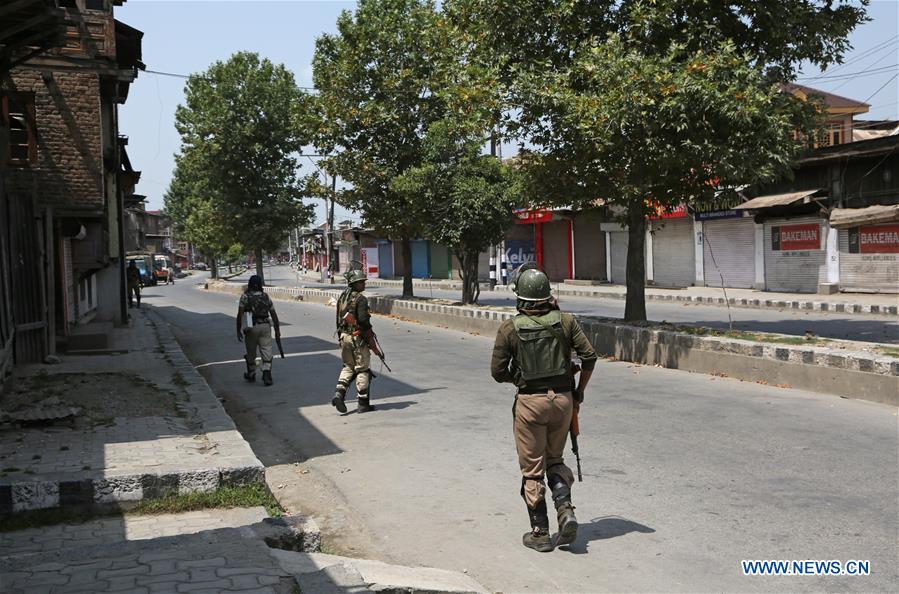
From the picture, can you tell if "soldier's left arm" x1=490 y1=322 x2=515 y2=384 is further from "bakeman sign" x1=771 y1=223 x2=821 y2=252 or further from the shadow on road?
"bakeman sign" x1=771 y1=223 x2=821 y2=252

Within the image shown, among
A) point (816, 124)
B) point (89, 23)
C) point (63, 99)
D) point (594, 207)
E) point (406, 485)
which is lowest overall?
point (406, 485)

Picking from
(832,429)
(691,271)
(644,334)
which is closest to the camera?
(832,429)

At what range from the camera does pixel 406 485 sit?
6.36 metres

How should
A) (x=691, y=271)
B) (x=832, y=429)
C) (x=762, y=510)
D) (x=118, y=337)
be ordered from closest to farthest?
(x=762, y=510)
(x=832, y=429)
(x=118, y=337)
(x=691, y=271)

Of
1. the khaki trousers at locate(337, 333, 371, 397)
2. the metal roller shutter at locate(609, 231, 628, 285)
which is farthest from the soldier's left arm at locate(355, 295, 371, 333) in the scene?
the metal roller shutter at locate(609, 231, 628, 285)

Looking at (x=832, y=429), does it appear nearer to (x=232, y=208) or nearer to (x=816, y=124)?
(x=816, y=124)

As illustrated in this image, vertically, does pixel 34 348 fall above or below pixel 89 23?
below

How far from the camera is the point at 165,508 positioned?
5668 millimetres

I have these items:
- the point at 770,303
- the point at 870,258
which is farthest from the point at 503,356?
the point at 870,258

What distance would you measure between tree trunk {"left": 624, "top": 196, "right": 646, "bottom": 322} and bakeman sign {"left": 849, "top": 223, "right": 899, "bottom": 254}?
1316 cm

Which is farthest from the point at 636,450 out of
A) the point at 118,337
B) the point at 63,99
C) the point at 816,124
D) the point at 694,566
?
the point at 118,337

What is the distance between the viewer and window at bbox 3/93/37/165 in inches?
558

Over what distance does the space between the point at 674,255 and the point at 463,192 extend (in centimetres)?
1414

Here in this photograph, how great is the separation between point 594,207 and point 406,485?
10395 mm
